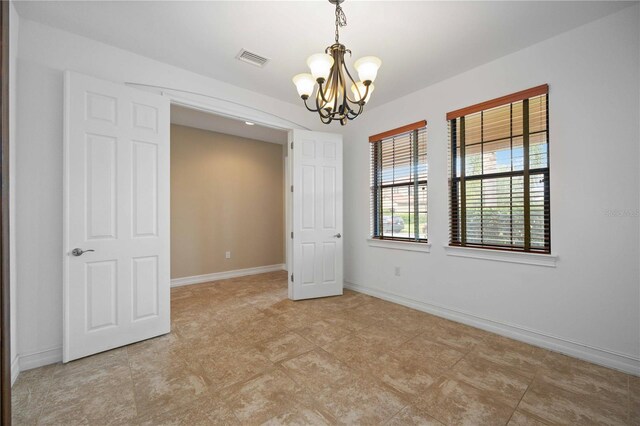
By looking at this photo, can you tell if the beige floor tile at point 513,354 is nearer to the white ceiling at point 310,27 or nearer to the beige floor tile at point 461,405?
the beige floor tile at point 461,405

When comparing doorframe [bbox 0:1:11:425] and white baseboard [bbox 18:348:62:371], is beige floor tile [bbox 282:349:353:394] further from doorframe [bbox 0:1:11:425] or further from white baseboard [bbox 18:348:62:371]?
white baseboard [bbox 18:348:62:371]

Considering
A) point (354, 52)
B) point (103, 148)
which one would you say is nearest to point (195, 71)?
point (103, 148)

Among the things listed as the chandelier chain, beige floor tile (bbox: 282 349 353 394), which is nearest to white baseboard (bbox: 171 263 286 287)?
beige floor tile (bbox: 282 349 353 394)

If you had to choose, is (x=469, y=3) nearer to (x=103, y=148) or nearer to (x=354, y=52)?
(x=354, y=52)

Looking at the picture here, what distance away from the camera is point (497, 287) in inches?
112

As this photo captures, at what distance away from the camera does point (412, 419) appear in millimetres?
1674

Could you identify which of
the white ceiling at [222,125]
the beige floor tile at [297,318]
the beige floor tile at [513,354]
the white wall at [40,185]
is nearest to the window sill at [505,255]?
the beige floor tile at [513,354]

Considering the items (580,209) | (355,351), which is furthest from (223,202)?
(580,209)

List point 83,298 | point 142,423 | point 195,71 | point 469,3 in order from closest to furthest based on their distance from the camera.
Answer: point 142,423, point 469,3, point 83,298, point 195,71

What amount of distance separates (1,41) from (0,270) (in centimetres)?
79

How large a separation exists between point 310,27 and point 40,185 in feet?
8.63

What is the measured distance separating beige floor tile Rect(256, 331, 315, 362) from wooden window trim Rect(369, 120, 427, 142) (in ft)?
9.26

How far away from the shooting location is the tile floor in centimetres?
170

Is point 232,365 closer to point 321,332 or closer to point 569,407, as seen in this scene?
point 321,332
